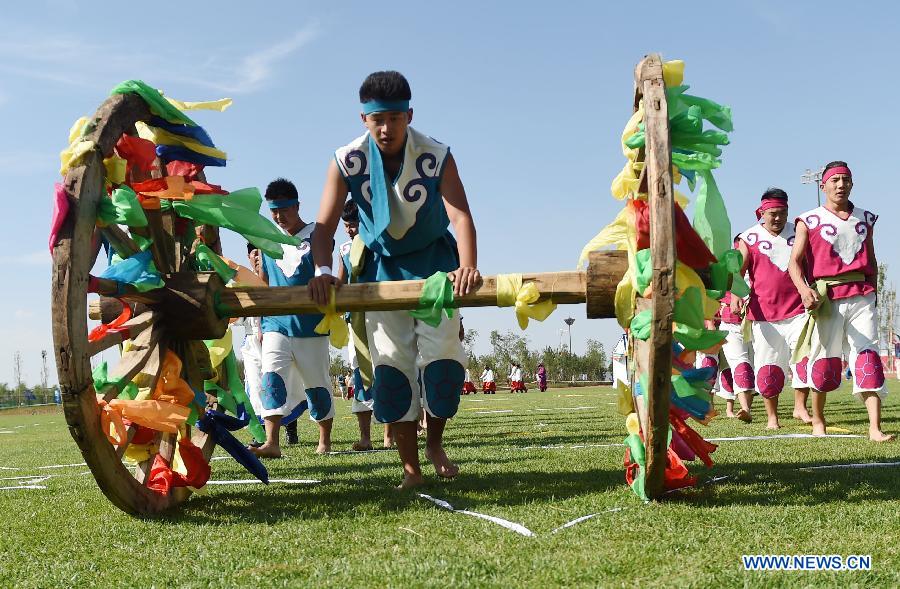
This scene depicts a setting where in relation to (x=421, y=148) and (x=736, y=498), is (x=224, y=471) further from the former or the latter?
(x=736, y=498)

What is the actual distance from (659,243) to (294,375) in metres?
4.50

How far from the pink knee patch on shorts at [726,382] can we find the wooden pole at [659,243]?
679 cm

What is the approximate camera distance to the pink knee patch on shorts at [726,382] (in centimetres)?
929

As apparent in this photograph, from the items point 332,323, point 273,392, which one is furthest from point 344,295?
point 273,392

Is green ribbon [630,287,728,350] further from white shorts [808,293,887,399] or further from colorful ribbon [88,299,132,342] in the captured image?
white shorts [808,293,887,399]

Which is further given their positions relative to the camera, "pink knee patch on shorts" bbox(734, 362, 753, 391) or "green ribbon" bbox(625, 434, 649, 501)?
"pink knee patch on shorts" bbox(734, 362, 753, 391)

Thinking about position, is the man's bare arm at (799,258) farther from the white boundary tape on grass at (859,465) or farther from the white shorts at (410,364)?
the white shorts at (410,364)

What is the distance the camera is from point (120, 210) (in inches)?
125

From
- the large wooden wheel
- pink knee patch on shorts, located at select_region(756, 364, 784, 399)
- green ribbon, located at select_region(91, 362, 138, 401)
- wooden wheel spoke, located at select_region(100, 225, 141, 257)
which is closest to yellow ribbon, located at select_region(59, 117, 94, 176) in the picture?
the large wooden wheel

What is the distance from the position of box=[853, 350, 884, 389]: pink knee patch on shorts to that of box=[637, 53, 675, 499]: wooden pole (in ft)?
Answer: 12.0

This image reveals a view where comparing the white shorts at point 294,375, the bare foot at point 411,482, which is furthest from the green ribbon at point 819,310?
the white shorts at point 294,375

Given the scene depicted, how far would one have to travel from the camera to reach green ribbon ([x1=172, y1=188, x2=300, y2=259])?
3738 millimetres

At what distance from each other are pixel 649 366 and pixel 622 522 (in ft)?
1.93

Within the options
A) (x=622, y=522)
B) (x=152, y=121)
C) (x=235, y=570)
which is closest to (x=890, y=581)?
(x=622, y=522)
